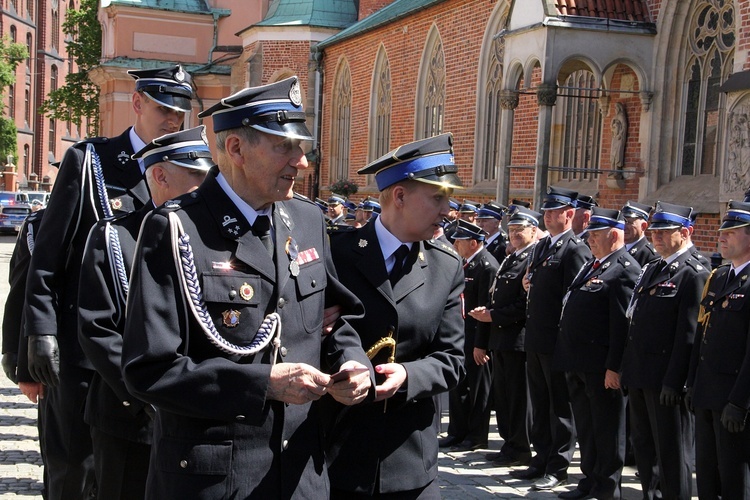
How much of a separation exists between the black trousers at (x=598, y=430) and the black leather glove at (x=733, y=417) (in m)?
1.35

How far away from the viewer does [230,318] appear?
301 centimetres

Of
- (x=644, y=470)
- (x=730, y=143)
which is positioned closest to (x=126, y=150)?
(x=644, y=470)

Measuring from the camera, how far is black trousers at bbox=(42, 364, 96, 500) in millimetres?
4781

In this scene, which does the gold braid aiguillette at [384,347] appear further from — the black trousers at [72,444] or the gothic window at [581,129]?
the gothic window at [581,129]

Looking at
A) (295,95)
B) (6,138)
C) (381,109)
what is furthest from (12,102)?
(295,95)

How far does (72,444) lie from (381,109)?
22.1 metres

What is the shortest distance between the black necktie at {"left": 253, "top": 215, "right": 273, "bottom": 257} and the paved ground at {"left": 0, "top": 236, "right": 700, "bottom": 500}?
178 inches

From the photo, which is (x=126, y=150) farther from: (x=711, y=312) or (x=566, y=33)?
(x=566, y=33)

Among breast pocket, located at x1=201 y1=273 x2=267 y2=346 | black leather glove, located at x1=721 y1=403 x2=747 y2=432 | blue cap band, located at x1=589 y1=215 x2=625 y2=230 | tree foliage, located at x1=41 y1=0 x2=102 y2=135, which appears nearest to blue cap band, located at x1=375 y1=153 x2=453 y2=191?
breast pocket, located at x1=201 y1=273 x2=267 y2=346

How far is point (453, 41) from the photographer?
845 inches

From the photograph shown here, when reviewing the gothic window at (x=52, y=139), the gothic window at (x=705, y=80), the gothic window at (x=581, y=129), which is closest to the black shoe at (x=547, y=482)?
the gothic window at (x=705, y=80)

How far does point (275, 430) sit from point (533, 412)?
5.62m

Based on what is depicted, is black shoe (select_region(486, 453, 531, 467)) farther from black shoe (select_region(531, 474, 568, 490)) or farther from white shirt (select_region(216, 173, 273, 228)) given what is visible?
white shirt (select_region(216, 173, 273, 228))

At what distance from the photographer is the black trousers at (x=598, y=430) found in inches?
287
